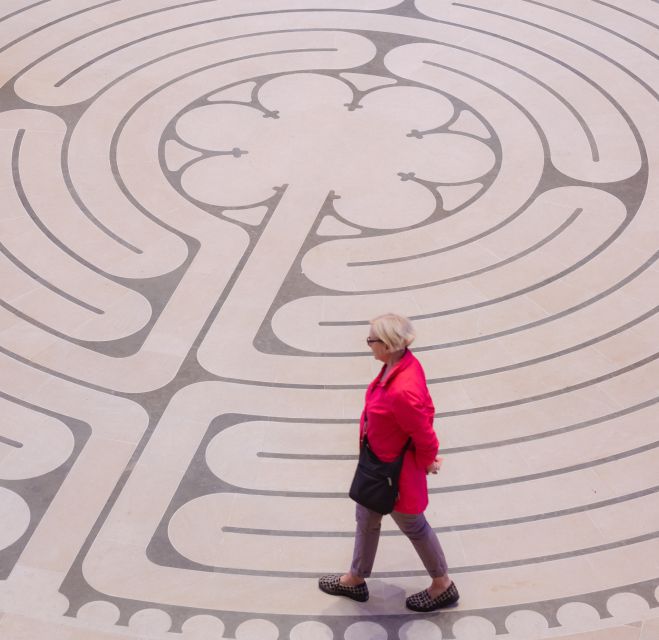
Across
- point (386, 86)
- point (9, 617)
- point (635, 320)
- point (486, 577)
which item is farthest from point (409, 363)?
point (386, 86)

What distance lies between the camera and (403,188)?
11906 mm

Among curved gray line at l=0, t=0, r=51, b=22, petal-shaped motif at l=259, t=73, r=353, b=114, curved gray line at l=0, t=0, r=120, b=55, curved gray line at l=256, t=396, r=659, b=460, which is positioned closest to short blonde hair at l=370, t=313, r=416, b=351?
curved gray line at l=256, t=396, r=659, b=460

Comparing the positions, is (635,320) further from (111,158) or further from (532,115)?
(111,158)

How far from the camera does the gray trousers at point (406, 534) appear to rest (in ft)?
24.0

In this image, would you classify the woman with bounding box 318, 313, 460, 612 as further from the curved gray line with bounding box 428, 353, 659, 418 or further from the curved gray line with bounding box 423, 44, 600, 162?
the curved gray line with bounding box 423, 44, 600, 162

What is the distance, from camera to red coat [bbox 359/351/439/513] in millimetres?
6812

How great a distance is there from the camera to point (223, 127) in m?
12.8

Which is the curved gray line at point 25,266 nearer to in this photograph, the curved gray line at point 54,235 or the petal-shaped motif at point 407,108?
the curved gray line at point 54,235

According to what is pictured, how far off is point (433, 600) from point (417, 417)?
1.60 meters

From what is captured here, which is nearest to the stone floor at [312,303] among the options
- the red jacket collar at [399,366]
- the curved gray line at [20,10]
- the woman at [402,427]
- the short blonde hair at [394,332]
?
the curved gray line at [20,10]

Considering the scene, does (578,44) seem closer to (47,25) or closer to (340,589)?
(47,25)

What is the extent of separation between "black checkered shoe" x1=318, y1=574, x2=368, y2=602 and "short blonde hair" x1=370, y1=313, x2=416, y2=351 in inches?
73.2

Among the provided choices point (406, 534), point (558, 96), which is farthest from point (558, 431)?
point (558, 96)

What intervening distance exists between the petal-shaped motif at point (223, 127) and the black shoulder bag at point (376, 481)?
6042 millimetres
